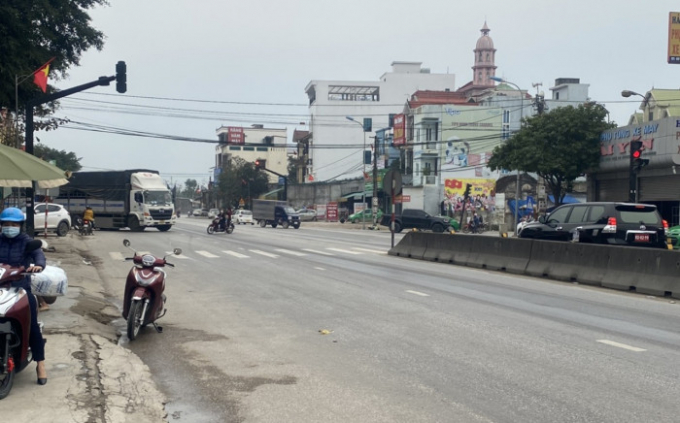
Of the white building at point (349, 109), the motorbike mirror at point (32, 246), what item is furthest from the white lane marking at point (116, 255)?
the white building at point (349, 109)

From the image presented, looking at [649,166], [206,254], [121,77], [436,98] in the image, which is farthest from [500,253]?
[436,98]

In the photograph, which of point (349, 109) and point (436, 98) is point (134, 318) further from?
point (349, 109)

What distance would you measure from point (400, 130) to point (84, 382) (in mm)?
71972

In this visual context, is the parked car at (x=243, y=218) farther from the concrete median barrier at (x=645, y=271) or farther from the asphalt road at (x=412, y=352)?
the concrete median barrier at (x=645, y=271)

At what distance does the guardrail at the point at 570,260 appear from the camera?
15394 mm

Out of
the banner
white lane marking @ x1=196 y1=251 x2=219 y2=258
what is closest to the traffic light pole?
white lane marking @ x1=196 y1=251 x2=219 y2=258

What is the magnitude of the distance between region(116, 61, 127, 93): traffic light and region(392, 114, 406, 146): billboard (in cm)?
5387

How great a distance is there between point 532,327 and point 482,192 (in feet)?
199

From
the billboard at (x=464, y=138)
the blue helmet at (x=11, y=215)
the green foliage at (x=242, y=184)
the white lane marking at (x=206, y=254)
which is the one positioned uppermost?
the billboard at (x=464, y=138)

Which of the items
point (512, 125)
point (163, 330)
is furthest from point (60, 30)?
point (512, 125)

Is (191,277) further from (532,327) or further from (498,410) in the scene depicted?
(498,410)

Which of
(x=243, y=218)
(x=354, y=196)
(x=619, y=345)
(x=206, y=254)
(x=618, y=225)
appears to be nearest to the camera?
(x=619, y=345)

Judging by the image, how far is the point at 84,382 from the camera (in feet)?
23.8

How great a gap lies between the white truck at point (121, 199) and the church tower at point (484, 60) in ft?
369
